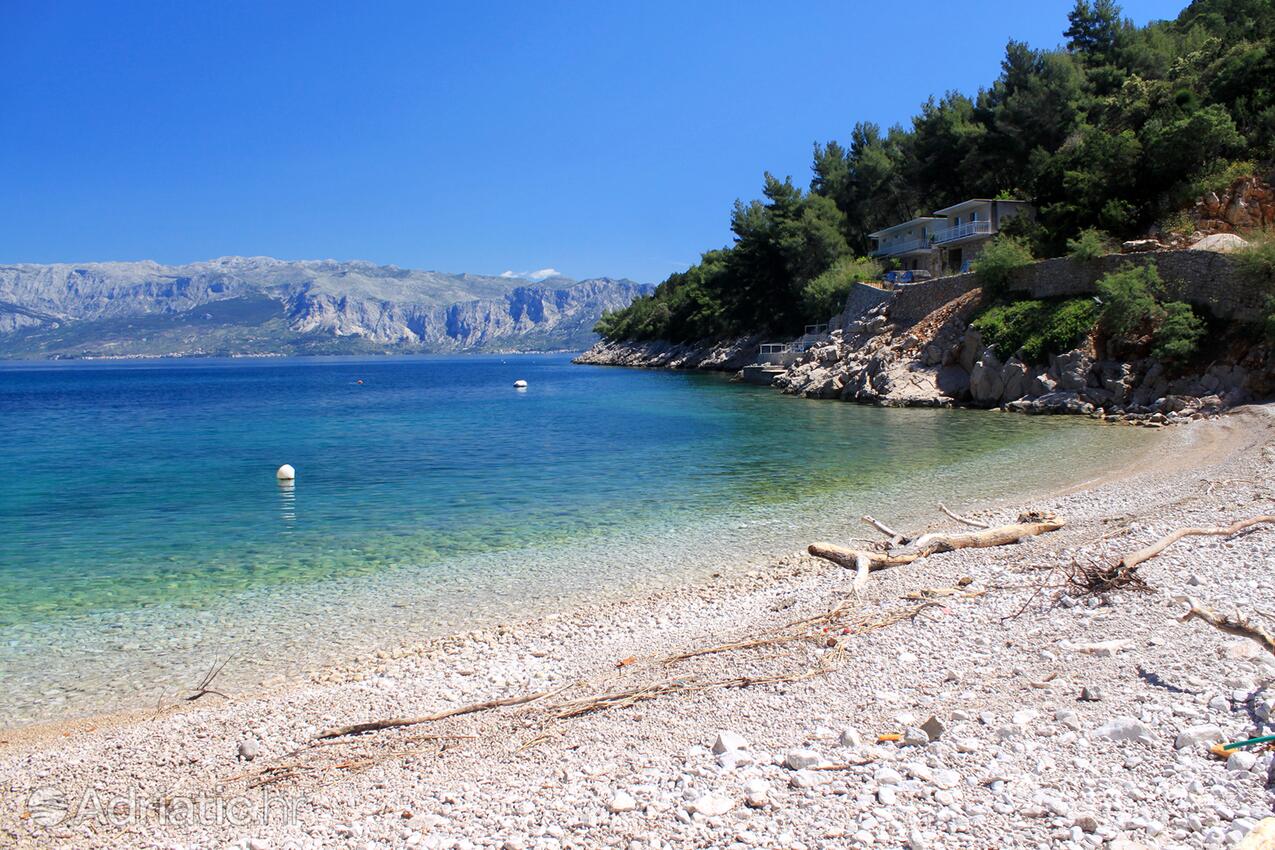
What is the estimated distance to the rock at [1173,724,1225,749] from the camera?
5.32 metres

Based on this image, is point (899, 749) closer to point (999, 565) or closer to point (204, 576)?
point (999, 565)

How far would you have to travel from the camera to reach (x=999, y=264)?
40.8 metres

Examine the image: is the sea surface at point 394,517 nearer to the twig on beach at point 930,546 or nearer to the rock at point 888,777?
the twig on beach at point 930,546

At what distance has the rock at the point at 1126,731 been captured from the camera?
5.52 m

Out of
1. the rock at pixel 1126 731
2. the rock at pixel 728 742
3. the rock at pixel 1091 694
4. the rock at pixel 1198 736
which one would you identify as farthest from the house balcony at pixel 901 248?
the rock at pixel 728 742

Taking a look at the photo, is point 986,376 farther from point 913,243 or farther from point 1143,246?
point 913,243

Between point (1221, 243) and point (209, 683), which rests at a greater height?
point (1221, 243)

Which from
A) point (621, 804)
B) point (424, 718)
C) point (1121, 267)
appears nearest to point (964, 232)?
point (1121, 267)

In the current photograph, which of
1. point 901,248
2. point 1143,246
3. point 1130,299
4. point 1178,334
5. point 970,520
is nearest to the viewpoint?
point 970,520

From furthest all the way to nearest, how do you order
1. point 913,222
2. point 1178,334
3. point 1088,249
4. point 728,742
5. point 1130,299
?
point 913,222 < point 1088,249 < point 1130,299 < point 1178,334 < point 728,742

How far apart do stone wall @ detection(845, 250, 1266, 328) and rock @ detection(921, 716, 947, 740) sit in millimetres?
30993

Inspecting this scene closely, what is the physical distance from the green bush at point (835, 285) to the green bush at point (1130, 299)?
27.4m

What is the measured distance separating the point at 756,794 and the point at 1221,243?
37275 mm

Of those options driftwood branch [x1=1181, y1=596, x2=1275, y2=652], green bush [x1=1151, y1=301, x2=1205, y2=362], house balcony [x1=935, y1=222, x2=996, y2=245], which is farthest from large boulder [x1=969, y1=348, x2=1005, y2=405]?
driftwood branch [x1=1181, y1=596, x2=1275, y2=652]
